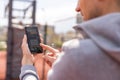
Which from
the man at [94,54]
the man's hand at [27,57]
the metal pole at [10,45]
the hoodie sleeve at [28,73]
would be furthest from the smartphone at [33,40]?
the metal pole at [10,45]

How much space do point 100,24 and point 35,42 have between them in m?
0.77

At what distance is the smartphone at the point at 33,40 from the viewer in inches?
66.6

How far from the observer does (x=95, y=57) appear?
1.00 m

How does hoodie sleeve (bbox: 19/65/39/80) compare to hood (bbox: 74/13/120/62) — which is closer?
hood (bbox: 74/13/120/62)

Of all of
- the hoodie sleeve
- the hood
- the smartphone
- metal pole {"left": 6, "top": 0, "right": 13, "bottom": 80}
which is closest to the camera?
the hood

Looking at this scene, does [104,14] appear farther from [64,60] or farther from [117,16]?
[64,60]

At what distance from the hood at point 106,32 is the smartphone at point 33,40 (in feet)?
2.21

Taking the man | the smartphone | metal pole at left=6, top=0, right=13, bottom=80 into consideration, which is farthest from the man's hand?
metal pole at left=6, top=0, right=13, bottom=80

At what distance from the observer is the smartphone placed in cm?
169

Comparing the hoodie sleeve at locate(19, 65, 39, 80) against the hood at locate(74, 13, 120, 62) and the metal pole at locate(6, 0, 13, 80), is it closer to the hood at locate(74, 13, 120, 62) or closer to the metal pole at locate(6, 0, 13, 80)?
the hood at locate(74, 13, 120, 62)

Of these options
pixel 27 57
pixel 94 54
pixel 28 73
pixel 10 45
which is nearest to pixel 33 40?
pixel 27 57

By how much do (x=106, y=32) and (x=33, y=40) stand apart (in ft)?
2.53

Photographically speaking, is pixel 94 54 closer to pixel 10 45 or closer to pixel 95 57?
pixel 95 57

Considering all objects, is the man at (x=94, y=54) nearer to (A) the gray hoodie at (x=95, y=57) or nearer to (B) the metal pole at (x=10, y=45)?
(A) the gray hoodie at (x=95, y=57)
